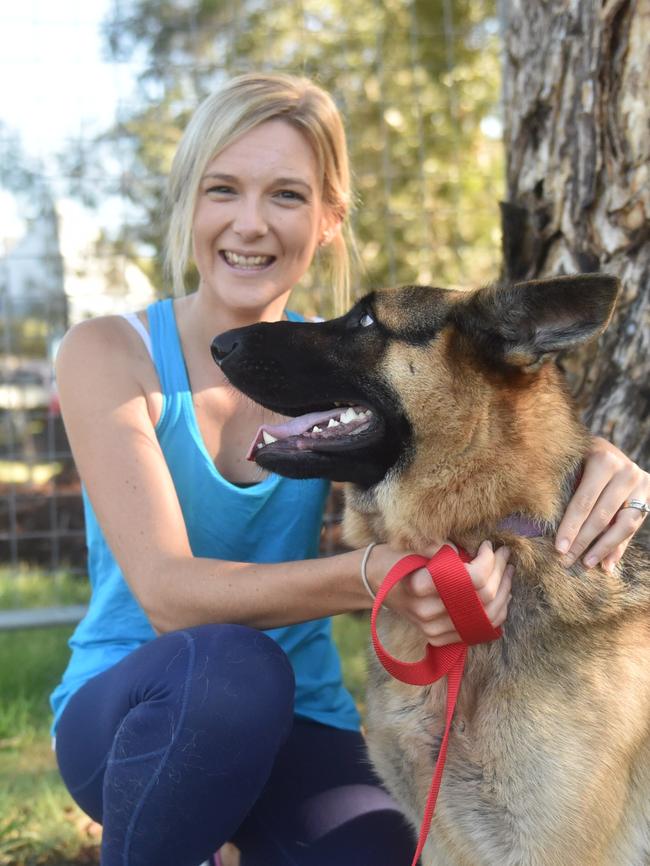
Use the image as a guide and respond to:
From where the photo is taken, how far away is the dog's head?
2.07 meters

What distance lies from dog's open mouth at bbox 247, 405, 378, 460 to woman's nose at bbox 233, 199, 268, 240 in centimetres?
65

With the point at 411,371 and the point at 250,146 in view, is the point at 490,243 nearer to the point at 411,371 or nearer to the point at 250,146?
the point at 250,146

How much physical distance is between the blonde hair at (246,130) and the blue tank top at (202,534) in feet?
0.86

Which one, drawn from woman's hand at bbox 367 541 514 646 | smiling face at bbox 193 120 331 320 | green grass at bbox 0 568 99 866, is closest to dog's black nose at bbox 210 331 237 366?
smiling face at bbox 193 120 331 320

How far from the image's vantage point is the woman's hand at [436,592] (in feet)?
6.40

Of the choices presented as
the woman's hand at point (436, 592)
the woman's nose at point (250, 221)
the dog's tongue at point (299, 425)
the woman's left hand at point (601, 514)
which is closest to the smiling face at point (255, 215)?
the woman's nose at point (250, 221)

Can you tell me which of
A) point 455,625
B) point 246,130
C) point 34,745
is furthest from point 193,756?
point 34,745

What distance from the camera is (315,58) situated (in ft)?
19.1

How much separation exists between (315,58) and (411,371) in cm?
429

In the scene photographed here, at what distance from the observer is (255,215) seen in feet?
8.61

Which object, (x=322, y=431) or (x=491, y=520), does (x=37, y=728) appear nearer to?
(x=322, y=431)

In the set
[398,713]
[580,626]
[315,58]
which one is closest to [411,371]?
[580,626]

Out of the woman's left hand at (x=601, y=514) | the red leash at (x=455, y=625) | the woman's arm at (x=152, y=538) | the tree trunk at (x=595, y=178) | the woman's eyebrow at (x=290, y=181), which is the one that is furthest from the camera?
the tree trunk at (x=595, y=178)

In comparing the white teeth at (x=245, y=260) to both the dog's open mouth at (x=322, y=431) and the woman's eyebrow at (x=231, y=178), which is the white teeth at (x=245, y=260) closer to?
the woman's eyebrow at (x=231, y=178)
